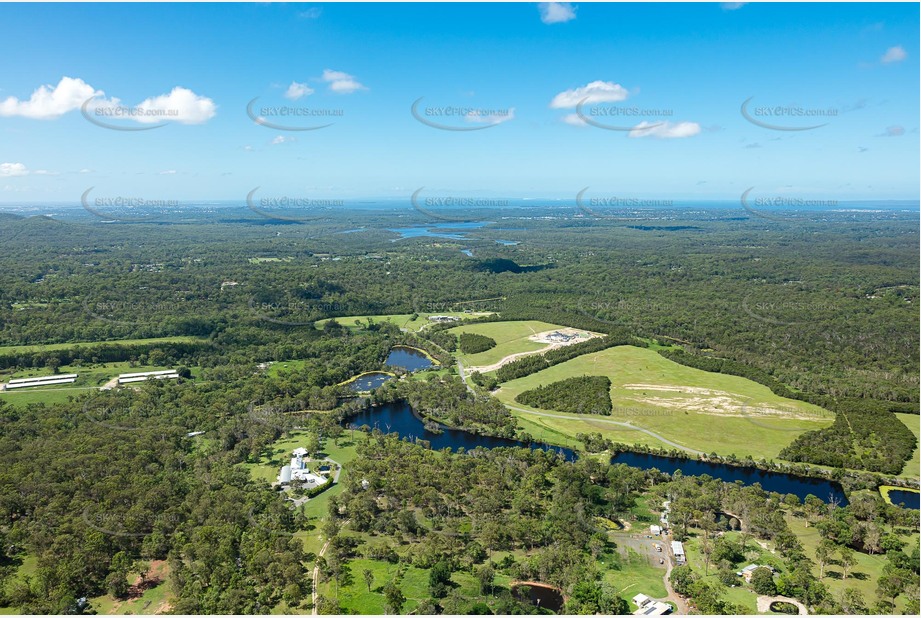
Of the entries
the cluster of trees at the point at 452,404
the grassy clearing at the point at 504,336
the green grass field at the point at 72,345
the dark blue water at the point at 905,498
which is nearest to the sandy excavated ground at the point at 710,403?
the dark blue water at the point at 905,498

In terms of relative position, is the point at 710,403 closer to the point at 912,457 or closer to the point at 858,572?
the point at 912,457

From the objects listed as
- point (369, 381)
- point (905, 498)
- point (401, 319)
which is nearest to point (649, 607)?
point (905, 498)

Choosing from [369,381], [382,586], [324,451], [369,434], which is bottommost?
[382,586]

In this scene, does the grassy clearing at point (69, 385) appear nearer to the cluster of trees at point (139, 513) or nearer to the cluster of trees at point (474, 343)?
the cluster of trees at point (139, 513)

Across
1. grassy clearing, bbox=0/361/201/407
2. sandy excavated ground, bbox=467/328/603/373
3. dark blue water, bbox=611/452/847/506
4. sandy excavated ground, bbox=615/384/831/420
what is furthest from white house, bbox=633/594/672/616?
grassy clearing, bbox=0/361/201/407

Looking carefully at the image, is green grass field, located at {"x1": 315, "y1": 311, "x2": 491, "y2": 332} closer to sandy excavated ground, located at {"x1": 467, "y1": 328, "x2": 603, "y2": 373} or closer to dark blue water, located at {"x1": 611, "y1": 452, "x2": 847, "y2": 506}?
sandy excavated ground, located at {"x1": 467, "y1": 328, "x2": 603, "y2": 373}

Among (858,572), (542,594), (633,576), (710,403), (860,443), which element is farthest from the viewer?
(710,403)

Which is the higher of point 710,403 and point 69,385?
point 710,403
